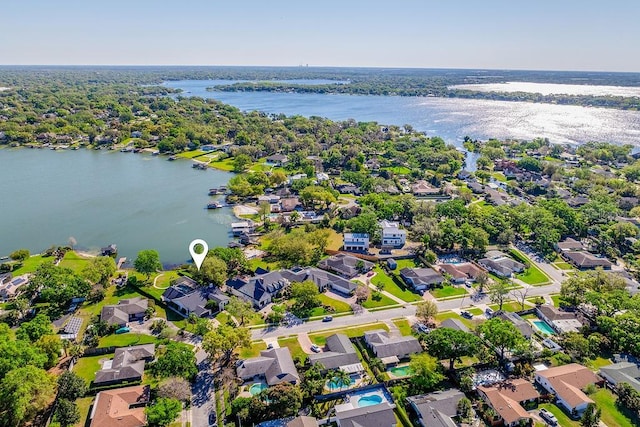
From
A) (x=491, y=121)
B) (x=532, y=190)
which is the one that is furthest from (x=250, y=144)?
(x=491, y=121)

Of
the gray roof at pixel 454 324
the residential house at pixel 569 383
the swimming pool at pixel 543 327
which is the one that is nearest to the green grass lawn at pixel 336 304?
the gray roof at pixel 454 324

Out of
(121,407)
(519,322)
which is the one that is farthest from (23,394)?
(519,322)

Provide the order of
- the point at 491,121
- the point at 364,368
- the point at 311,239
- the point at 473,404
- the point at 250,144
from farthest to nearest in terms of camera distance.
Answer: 1. the point at 491,121
2. the point at 250,144
3. the point at 311,239
4. the point at 364,368
5. the point at 473,404

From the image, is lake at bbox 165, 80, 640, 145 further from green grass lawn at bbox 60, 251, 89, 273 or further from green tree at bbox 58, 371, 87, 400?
green tree at bbox 58, 371, 87, 400

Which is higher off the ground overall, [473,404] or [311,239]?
[311,239]

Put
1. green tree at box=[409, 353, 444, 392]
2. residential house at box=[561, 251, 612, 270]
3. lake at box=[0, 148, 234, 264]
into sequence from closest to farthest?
green tree at box=[409, 353, 444, 392], residential house at box=[561, 251, 612, 270], lake at box=[0, 148, 234, 264]

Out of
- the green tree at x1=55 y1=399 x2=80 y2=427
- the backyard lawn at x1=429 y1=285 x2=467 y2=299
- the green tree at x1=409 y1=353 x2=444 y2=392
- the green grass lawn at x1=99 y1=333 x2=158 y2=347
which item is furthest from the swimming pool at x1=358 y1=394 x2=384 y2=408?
the green tree at x1=55 y1=399 x2=80 y2=427

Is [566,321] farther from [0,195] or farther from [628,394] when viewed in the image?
[0,195]
